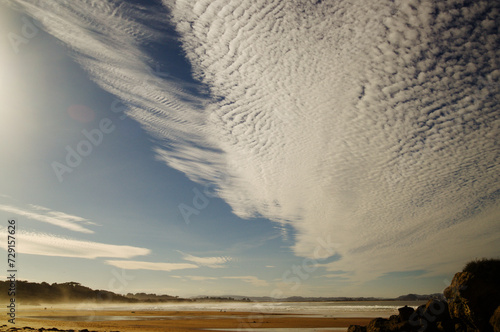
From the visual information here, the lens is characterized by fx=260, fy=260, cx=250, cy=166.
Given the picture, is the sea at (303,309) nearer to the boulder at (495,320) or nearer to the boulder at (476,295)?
the boulder at (476,295)

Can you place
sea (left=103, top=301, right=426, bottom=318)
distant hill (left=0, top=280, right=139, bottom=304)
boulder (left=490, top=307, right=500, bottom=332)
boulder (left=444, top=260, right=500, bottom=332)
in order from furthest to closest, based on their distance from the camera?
distant hill (left=0, top=280, right=139, bottom=304), sea (left=103, top=301, right=426, bottom=318), boulder (left=444, top=260, right=500, bottom=332), boulder (left=490, top=307, right=500, bottom=332)

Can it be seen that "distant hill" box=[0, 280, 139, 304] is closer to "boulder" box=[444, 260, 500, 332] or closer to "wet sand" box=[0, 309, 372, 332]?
"wet sand" box=[0, 309, 372, 332]

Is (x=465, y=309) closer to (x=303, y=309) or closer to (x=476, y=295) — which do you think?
(x=476, y=295)

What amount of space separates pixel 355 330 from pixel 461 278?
20.5ft

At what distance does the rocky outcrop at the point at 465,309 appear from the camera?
1009 centimetres

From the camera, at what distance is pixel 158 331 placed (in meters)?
21.1

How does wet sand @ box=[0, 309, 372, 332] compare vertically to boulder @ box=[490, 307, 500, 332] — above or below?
below

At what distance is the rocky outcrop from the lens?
397 inches

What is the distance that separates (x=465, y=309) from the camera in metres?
10.5

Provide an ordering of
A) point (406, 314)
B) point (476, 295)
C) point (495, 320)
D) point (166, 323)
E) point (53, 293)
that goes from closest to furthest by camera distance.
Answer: point (495, 320), point (476, 295), point (406, 314), point (166, 323), point (53, 293)

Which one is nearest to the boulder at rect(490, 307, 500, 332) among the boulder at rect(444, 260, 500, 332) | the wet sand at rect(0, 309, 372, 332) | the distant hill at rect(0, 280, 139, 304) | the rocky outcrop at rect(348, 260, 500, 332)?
the rocky outcrop at rect(348, 260, 500, 332)

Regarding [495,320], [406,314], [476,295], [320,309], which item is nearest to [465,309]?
[476,295]

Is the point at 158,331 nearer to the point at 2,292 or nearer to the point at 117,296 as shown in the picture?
the point at 2,292

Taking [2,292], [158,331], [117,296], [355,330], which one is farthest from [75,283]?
[355,330]
